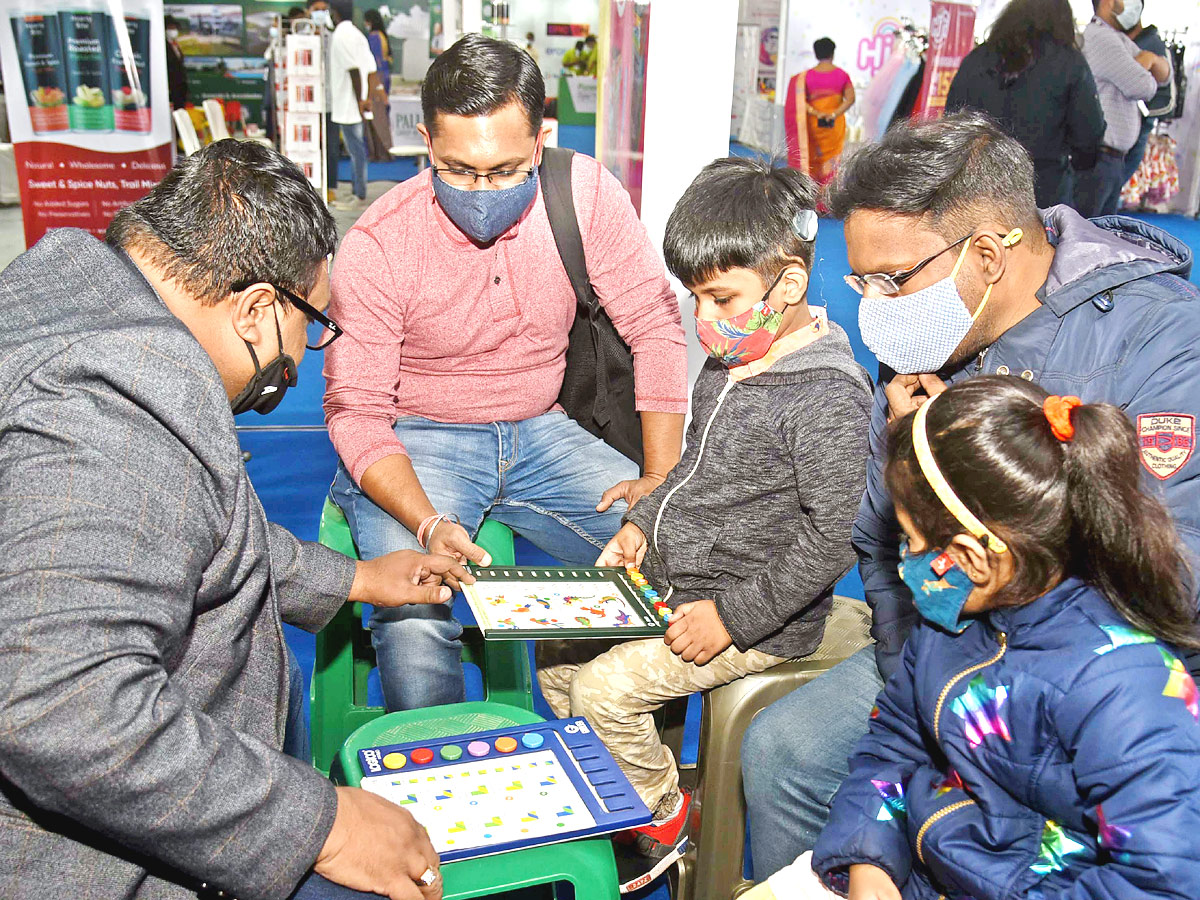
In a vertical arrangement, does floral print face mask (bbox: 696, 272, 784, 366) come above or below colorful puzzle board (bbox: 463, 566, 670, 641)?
above

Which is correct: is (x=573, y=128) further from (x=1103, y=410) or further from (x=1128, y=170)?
(x=1103, y=410)

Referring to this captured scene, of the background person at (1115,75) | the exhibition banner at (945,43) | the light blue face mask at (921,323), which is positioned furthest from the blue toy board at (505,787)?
the exhibition banner at (945,43)

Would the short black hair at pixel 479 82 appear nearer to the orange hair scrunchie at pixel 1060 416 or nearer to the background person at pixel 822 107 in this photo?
the orange hair scrunchie at pixel 1060 416

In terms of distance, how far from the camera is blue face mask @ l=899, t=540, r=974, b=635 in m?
1.43

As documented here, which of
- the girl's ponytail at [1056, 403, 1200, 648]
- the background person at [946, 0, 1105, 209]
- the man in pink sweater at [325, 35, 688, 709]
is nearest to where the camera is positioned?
the girl's ponytail at [1056, 403, 1200, 648]

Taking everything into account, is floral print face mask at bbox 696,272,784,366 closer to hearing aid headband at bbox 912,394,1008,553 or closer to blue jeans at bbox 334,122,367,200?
hearing aid headband at bbox 912,394,1008,553

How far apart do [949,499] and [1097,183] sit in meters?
6.46

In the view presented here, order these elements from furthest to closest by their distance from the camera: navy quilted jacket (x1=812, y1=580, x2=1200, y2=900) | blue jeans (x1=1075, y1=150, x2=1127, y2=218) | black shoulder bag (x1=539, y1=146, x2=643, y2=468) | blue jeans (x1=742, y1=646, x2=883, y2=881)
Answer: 1. blue jeans (x1=1075, y1=150, x2=1127, y2=218)
2. black shoulder bag (x1=539, y1=146, x2=643, y2=468)
3. blue jeans (x1=742, y1=646, x2=883, y2=881)
4. navy quilted jacket (x1=812, y1=580, x2=1200, y2=900)

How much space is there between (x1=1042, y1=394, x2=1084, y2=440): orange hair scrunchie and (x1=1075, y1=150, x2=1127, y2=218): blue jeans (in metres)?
5.73

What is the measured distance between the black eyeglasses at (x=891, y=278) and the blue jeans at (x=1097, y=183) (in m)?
5.23

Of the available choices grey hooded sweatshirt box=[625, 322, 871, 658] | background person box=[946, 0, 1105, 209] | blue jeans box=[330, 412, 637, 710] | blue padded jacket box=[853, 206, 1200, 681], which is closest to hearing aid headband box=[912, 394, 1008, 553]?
blue padded jacket box=[853, 206, 1200, 681]

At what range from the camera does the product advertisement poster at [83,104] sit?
519cm

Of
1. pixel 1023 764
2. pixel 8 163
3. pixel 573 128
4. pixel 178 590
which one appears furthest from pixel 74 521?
pixel 573 128

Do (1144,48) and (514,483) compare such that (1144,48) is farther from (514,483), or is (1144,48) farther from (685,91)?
(514,483)
